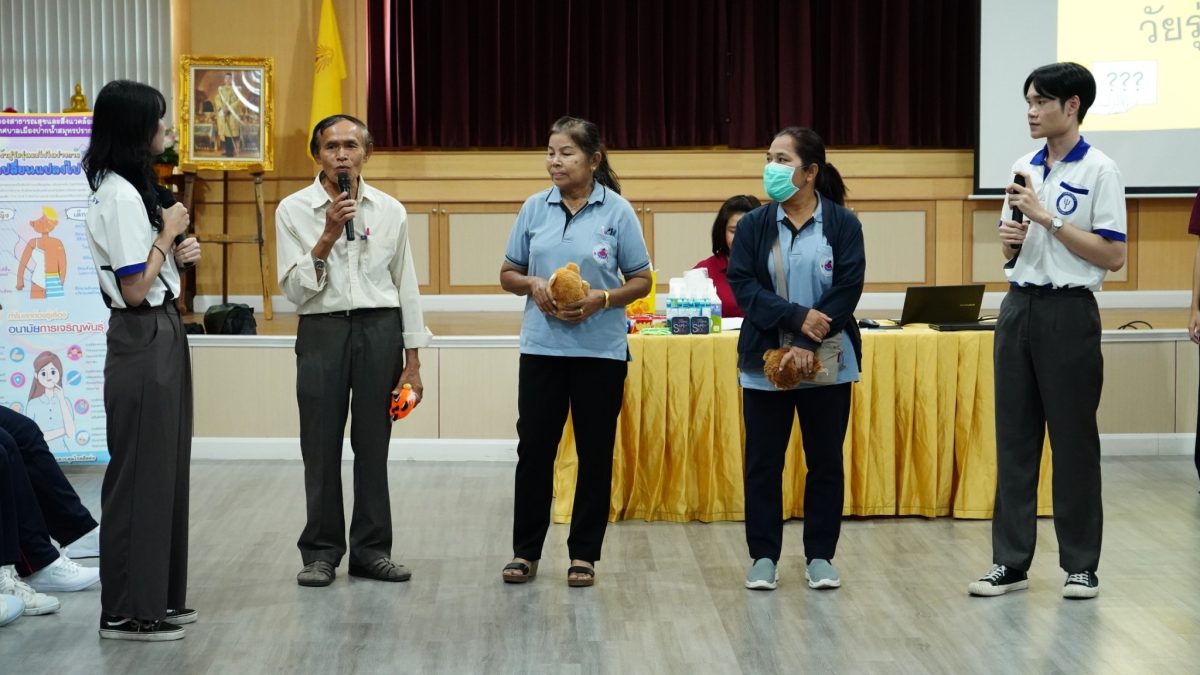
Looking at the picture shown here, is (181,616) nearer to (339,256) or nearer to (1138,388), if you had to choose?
(339,256)

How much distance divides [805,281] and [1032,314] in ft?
2.15

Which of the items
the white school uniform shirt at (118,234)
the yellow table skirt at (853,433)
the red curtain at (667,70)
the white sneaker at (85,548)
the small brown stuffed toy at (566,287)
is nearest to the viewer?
the white school uniform shirt at (118,234)

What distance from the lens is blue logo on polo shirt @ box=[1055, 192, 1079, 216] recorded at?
3615mm

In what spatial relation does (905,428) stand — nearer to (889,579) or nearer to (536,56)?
(889,579)

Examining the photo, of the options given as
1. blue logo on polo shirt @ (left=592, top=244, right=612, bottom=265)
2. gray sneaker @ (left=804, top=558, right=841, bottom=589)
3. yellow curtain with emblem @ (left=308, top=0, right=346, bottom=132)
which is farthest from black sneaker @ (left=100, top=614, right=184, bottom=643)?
yellow curtain with emblem @ (left=308, top=0, right=346, bottom=132)

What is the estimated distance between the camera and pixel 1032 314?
3680 millimetres

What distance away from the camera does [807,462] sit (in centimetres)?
387

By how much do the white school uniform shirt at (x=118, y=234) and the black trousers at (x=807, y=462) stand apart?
177 cm

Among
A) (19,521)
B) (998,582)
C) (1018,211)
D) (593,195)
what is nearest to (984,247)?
(1018,211)

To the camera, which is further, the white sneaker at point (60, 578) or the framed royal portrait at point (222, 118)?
the framed royal portrait at point (222, 118)

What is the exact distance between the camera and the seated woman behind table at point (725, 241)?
Answer: 5086mm

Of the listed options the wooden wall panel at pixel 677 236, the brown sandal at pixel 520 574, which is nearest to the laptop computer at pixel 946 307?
the brown sandal at pixel 520 574

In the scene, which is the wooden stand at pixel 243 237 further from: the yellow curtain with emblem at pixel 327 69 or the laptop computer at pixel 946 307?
the laptop computer at pixel 946 307

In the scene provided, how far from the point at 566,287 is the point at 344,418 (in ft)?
2.85
